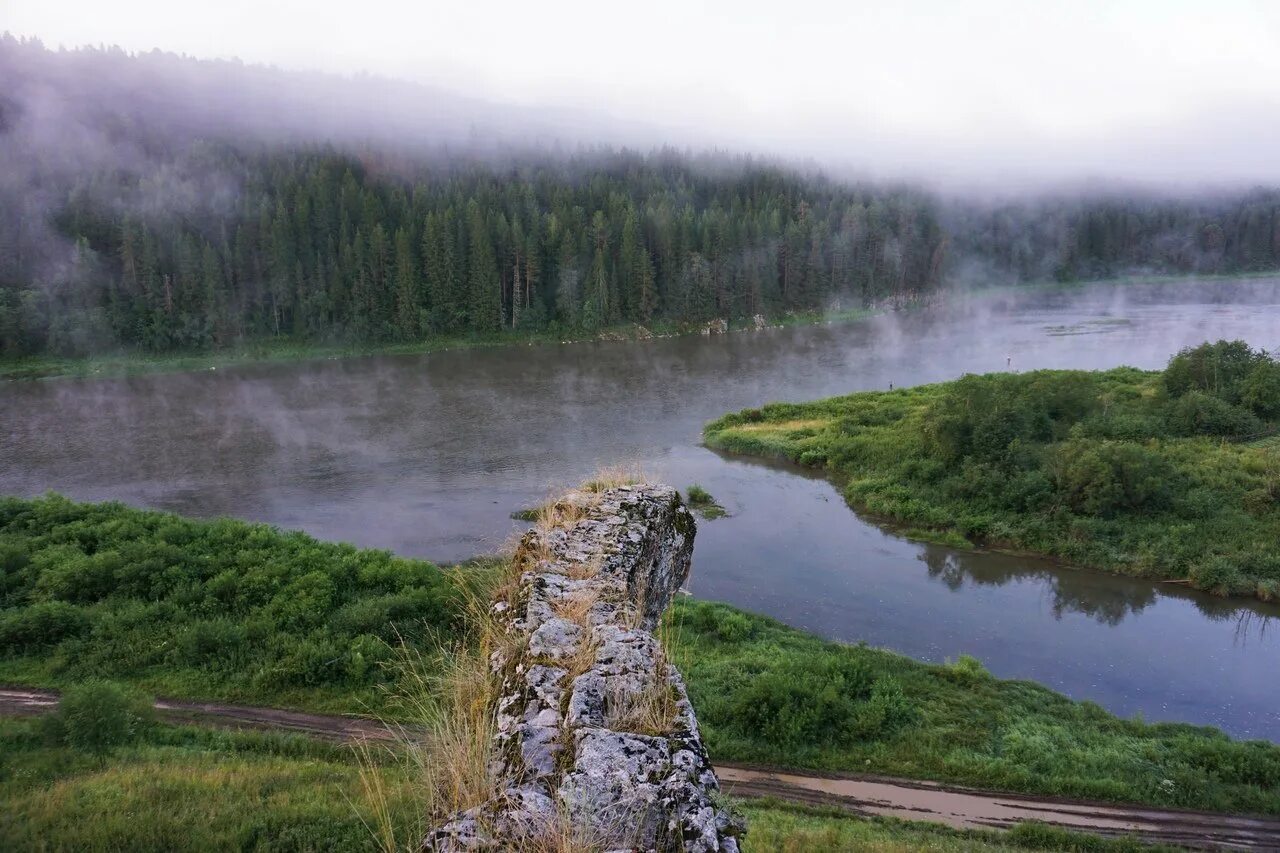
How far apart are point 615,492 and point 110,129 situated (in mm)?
167251

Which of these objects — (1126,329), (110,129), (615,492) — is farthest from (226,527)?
(110,129)

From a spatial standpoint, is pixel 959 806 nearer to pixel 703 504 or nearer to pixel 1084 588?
pixel 1084 588

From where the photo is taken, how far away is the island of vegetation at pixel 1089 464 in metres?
25.4

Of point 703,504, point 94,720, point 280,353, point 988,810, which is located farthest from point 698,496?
point 280,353

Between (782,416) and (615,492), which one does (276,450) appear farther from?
(615,492)

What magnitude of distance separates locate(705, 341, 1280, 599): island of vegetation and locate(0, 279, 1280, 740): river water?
1.40 m

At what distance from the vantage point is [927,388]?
4994cm

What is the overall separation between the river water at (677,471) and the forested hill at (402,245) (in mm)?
10620

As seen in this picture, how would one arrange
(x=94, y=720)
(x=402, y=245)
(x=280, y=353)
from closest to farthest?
(x=94, y=720), (x=280, y=353), (x=402, y=245)

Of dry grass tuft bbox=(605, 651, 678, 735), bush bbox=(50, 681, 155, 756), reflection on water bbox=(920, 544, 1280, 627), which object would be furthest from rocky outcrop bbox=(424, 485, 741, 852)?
reflection on water bbox=(920, 544, 1280, 627)

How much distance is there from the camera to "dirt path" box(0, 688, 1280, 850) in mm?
11914

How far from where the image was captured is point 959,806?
12531 mm

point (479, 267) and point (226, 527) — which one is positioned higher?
point (479, 267)

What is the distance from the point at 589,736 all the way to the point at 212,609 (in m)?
17.3
